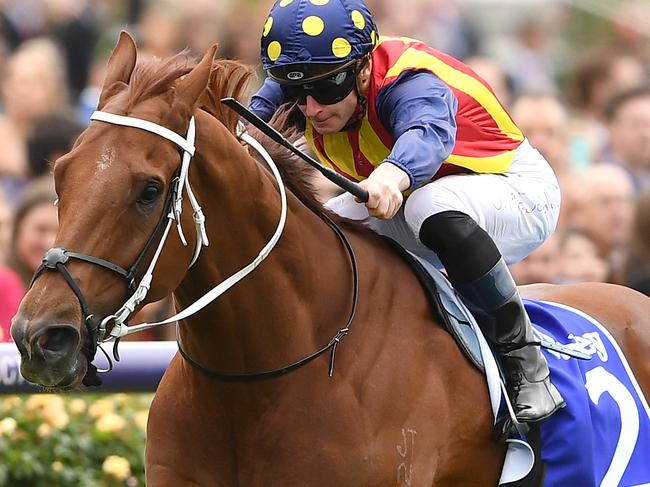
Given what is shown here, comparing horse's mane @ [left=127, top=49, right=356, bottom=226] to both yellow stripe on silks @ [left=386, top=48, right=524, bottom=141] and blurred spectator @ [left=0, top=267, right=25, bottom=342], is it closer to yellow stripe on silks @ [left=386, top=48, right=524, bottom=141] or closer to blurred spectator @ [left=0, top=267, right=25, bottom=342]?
yellow stripe on silks @ [left=386, top=48, right=524, bottom=141]

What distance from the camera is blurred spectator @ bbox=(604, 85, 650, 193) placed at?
1088 centimetres

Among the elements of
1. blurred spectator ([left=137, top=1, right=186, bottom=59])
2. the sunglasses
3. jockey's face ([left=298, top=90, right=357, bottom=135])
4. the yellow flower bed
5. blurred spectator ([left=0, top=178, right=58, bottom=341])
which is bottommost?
the yellow flower bed

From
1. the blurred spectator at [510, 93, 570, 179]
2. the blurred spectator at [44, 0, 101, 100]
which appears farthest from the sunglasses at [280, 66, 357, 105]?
the blurred spectator at [510, 93, 570, 179]

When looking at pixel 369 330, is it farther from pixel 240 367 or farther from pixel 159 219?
pixel 159 219

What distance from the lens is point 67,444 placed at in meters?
5.80

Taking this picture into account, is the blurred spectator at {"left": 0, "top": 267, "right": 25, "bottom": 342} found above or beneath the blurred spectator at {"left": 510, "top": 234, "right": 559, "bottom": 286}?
above

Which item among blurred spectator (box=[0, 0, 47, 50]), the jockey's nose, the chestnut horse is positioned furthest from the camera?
blurred spectator (box=[0, 0, 47, 50])

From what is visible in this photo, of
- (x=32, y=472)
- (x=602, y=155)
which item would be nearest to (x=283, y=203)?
(x=32, y=472)

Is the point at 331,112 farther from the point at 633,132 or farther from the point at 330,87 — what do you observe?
the point at 633,132

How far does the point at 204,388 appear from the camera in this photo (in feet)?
12.7

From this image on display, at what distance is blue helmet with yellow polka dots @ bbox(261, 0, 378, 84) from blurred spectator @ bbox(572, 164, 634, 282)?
4.87 m

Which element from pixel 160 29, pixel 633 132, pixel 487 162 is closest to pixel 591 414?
pixel 487 162

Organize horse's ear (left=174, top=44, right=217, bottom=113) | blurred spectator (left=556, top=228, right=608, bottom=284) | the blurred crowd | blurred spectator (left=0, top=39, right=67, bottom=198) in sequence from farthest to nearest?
1. blurred spectator (left=0, top=39, right=67, bottom=198)
2. blurred spectator (left=556, top=228, right=608, bottom=284)
3. the blurred crowd
4. horse's ear (left=174, top=44, right=217, bottom=113)

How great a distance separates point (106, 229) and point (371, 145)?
1.32 metres
